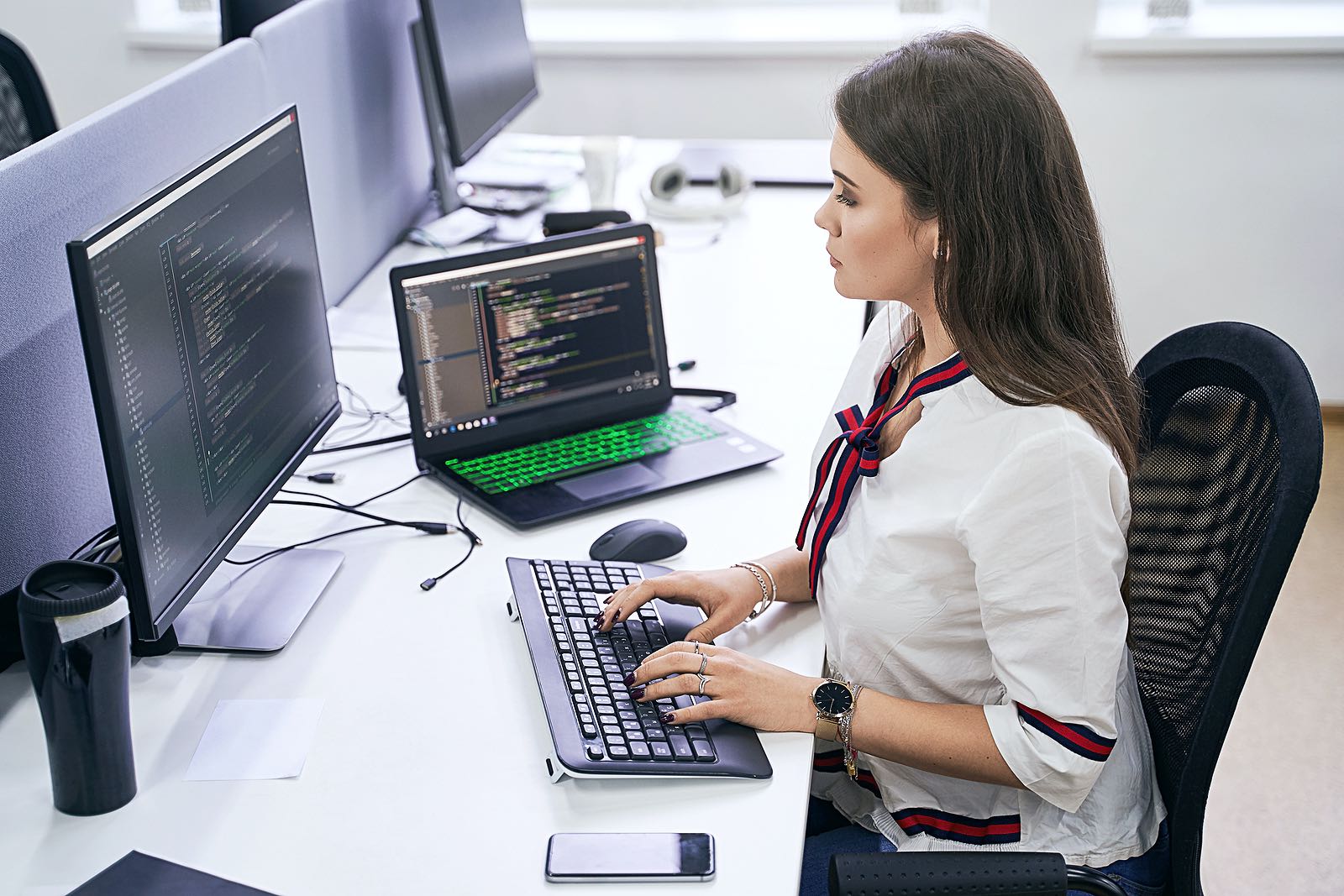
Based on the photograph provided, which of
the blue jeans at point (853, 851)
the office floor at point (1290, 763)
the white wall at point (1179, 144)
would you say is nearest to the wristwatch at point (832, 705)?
the blue jeans at point (853, 851)

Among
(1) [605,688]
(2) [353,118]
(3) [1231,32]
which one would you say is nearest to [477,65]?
(2) [353,118]

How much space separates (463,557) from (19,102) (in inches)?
59.2

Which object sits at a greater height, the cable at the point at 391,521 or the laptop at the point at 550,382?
the laptop at the point at 550,382

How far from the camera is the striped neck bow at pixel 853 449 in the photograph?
114 cm

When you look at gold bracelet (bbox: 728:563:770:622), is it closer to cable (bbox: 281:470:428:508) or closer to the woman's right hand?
the woman's right hand

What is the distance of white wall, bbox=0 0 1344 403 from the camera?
298 centimetres

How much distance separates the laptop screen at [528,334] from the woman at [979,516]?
16.6 inches

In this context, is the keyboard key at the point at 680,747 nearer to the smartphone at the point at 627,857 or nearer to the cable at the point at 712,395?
the smartphone at the point at 627,857

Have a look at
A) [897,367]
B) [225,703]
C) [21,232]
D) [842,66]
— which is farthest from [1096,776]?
[842,66]

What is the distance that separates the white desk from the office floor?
3.26 ft

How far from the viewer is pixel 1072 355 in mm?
1078

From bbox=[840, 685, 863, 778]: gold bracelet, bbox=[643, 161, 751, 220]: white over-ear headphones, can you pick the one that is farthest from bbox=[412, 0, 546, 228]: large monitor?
bbox=[840, 685, 863, 778]: gold bracelet

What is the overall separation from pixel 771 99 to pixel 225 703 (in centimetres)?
251

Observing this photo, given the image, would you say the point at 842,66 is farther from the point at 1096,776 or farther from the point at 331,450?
the point at 1096,776
